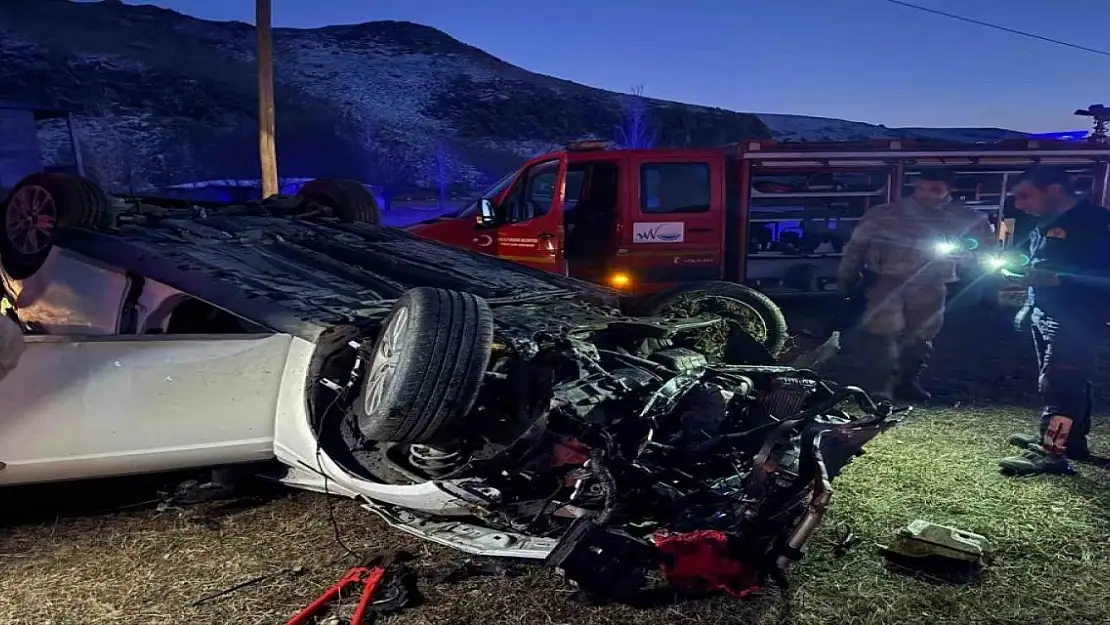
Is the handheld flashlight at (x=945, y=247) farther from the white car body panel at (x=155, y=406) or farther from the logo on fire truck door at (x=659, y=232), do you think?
the white car body panel at (x=155, y=406)

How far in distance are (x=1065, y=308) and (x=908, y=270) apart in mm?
1373

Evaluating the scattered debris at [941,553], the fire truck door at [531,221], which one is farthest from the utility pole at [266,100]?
the scattered debris at [941,553]

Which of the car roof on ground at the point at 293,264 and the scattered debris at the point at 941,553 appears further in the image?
the car roof on ground at the point at 293,264

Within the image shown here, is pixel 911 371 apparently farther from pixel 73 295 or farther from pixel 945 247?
pixel 73 295

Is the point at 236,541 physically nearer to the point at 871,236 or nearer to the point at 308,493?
the point at 308,493

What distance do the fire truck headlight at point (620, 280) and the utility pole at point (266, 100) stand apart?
16.8ft

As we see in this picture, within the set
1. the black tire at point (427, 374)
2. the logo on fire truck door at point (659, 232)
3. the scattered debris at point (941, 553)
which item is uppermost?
the logo on fire truck door at point (659, 232)

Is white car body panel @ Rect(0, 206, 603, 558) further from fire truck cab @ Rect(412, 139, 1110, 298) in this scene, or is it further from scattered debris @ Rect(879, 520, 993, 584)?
fire truck cab @ Rect(412, 139, 1110, 298)

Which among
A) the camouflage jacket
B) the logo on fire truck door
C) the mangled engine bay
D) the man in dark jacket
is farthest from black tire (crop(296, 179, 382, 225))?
the man in dark jacket

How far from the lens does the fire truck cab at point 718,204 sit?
7191 millimetres

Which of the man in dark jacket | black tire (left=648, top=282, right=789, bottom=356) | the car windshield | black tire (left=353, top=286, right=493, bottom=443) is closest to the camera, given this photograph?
black tire (left=353, top=286, right=493, bottom=443)

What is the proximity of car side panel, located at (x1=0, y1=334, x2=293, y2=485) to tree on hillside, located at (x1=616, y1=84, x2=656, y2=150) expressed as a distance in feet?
105

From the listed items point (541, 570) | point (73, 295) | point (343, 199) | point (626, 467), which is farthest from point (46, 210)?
point (626, 467)

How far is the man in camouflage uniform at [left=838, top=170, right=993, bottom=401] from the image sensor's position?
5.45 meters
